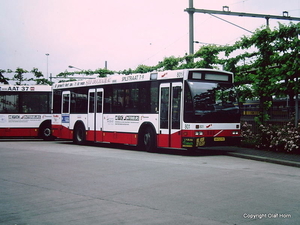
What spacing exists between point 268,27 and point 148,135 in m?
7.28

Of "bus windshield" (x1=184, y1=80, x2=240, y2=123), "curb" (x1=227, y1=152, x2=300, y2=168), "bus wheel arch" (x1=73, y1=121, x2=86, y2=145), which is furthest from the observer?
"bus wheel arch" (x1=73, y1=121, x2=86, y2=145)

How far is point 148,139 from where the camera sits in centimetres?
1741

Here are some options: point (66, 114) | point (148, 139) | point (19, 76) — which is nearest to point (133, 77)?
point (148, 139)

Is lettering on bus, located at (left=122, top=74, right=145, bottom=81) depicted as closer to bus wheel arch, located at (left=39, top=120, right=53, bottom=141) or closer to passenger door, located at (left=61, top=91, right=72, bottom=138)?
passenger door, located at (left=61, top=91, right=72, bottom=138)

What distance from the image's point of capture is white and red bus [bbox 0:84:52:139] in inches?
1003

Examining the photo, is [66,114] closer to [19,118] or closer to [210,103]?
[19,118]

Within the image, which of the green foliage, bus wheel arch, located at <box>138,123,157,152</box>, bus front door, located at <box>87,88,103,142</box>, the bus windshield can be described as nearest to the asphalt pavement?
the green foliage

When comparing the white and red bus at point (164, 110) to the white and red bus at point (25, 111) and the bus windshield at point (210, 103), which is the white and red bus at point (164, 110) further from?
the white and red bus at point (25, 111)

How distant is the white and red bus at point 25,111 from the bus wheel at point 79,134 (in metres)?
4.35

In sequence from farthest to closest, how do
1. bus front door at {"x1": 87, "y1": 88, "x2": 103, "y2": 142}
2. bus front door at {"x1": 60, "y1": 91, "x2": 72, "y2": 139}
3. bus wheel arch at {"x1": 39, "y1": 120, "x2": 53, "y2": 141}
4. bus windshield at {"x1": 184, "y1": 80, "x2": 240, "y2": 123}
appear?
bus wheel arch at {"x1": 39, "y1": 120, "x2": 53, "y2": 141}, bus front door at {"x1": 60, "y1": 91, "x2": 72, "y2": 139}, bus front door at {"x1": 87, "y1": 88, "x2": 103, "y2": 142}, bus windshield at {"x1": 184, "y1": 80, "x2": 240, "y2": 123}

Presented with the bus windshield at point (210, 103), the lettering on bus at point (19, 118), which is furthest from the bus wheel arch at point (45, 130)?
the bus windshield at point (210, 103)

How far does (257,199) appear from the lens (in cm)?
761

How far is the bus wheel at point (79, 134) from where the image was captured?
71.4ft

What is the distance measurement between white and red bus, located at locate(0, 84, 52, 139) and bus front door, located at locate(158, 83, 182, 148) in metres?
11.3
